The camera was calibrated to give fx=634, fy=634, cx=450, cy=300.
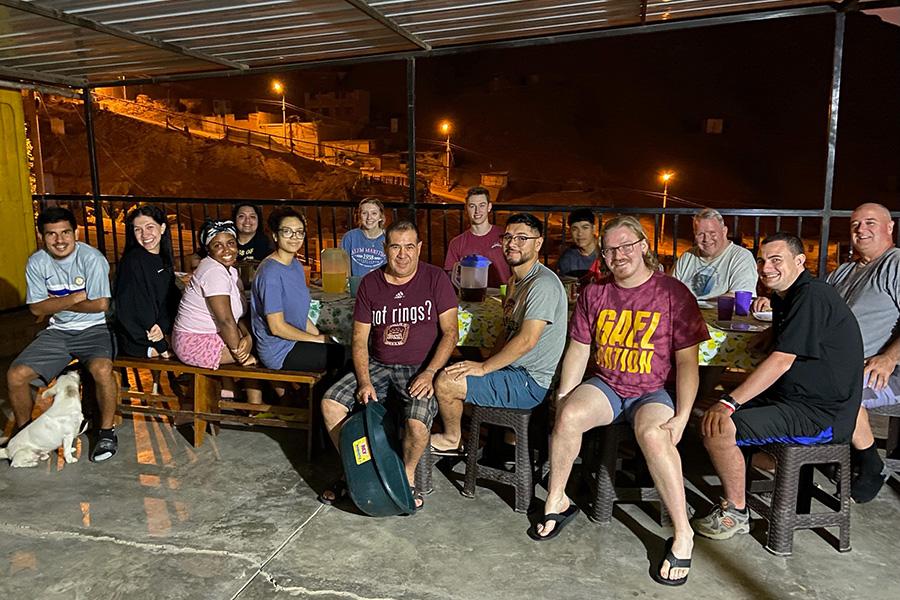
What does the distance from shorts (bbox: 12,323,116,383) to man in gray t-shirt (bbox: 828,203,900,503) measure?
13.1 ft

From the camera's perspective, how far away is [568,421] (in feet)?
8.81

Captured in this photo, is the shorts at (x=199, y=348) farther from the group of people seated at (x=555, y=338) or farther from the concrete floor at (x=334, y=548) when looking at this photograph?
the concrete floor at (x=334, y=548)

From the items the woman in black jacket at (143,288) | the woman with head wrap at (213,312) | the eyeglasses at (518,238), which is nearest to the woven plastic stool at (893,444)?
the eyeglasses at (518,238)

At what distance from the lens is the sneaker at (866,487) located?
2.98 metres

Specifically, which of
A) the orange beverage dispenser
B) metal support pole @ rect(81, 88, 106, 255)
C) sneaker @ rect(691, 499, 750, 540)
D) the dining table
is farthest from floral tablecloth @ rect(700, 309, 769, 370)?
metal support pole @ rect(81, 88, 106, 255)

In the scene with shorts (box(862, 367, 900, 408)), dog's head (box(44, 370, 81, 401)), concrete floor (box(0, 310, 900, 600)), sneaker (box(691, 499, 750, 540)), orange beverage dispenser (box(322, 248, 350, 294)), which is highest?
orange beverage dispenser (box(322, 248, 350, 294))

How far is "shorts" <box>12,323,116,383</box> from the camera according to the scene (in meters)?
3.58

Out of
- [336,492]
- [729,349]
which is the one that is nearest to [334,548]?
[336,492]

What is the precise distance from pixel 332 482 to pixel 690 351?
187 centimetres

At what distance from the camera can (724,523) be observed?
2717 millimetres

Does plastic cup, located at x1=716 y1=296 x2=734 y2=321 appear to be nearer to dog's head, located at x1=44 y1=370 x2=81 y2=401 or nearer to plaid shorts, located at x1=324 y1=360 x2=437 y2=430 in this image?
plaid shorts, located at x1=324 y1=360 x2=437 y2=430

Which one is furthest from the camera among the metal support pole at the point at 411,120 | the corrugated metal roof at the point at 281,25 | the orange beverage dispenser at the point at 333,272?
the metal support pole at the point at 411,120

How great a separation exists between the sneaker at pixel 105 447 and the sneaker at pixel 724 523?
310cm

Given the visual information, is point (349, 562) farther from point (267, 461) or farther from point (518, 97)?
point (518, 97)
